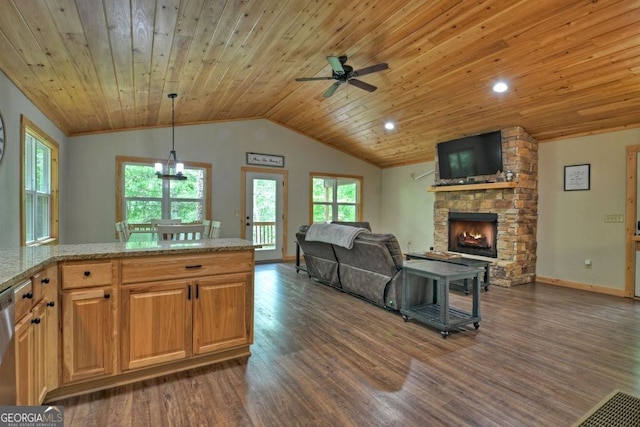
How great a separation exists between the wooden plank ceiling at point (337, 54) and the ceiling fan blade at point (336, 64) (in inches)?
11.1

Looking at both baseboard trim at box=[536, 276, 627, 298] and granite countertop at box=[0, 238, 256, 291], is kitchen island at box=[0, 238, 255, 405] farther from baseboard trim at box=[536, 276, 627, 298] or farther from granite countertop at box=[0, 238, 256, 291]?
baseboard trim at box=[536, 276, 627, 298]

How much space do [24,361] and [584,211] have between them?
654 centimetres

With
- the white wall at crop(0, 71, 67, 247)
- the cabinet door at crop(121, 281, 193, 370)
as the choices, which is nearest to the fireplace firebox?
the cabinet door at crop(121, 281, 193, 370)

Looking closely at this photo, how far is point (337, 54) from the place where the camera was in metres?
4.07

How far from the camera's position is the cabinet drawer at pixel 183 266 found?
7.40ft

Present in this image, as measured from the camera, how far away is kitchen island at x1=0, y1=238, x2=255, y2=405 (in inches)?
73.4

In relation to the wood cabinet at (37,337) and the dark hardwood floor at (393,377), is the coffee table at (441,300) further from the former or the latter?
the wood cabinet at (37,337)

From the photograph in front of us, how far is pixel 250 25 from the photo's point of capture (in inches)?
120

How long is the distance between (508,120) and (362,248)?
3.27 metres

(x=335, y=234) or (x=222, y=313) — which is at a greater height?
(x=335, y=234)

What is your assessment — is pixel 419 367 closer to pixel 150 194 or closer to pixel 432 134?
pixel 432 134

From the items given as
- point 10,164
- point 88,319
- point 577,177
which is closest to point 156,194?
point 10,164

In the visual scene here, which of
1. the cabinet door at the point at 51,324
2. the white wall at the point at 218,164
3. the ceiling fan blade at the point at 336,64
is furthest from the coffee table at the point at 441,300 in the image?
the white wall at the point at 218,164

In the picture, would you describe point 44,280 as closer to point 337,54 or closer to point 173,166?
point 337,54
